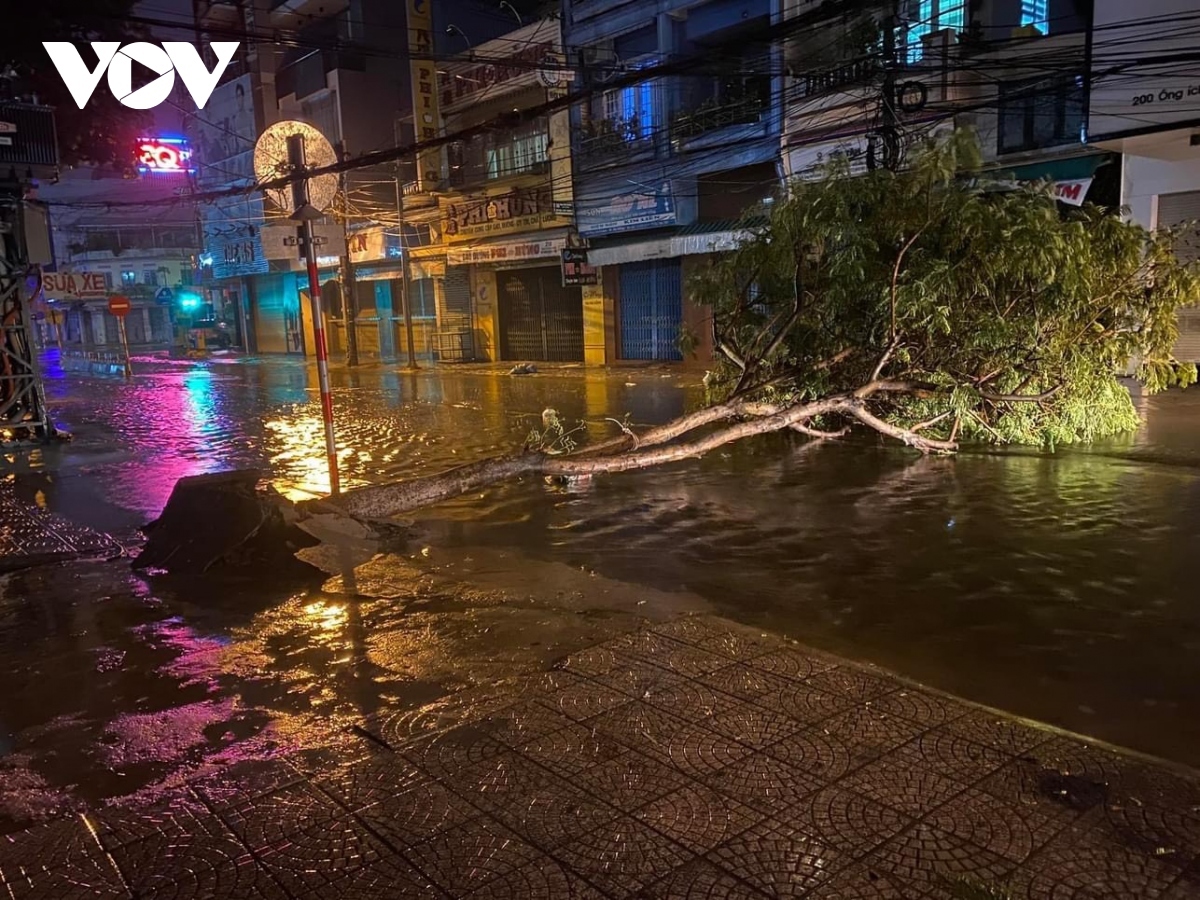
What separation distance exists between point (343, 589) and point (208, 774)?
2.87 metres

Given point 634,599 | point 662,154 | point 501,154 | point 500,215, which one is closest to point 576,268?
point 662,154

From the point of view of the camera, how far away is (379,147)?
3675 centimetres

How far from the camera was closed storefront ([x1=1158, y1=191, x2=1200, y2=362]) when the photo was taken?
669 inches

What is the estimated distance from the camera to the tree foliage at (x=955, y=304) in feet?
34.2

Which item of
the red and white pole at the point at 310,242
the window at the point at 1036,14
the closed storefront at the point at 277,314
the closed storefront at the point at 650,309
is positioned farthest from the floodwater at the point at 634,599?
the closed storefront at the point at 277,314

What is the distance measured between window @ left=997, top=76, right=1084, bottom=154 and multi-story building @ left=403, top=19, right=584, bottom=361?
11.9 meters

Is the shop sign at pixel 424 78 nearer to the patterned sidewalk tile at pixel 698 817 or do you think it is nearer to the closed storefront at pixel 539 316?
the closed storefront at pixel 539 316

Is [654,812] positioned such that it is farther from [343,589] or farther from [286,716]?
[343,589]

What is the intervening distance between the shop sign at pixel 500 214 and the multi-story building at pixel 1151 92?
615 inches

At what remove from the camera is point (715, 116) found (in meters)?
23.4

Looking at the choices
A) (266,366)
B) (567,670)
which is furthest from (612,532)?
(266,366)

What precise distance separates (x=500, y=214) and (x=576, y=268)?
4.63 metres

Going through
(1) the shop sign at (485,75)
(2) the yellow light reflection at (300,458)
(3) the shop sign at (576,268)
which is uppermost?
(1) the shop sign at (485,75)

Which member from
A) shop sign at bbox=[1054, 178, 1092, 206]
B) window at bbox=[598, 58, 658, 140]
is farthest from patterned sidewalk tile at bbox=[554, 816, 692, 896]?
window at bbox=[598, 58, 658, 140]
